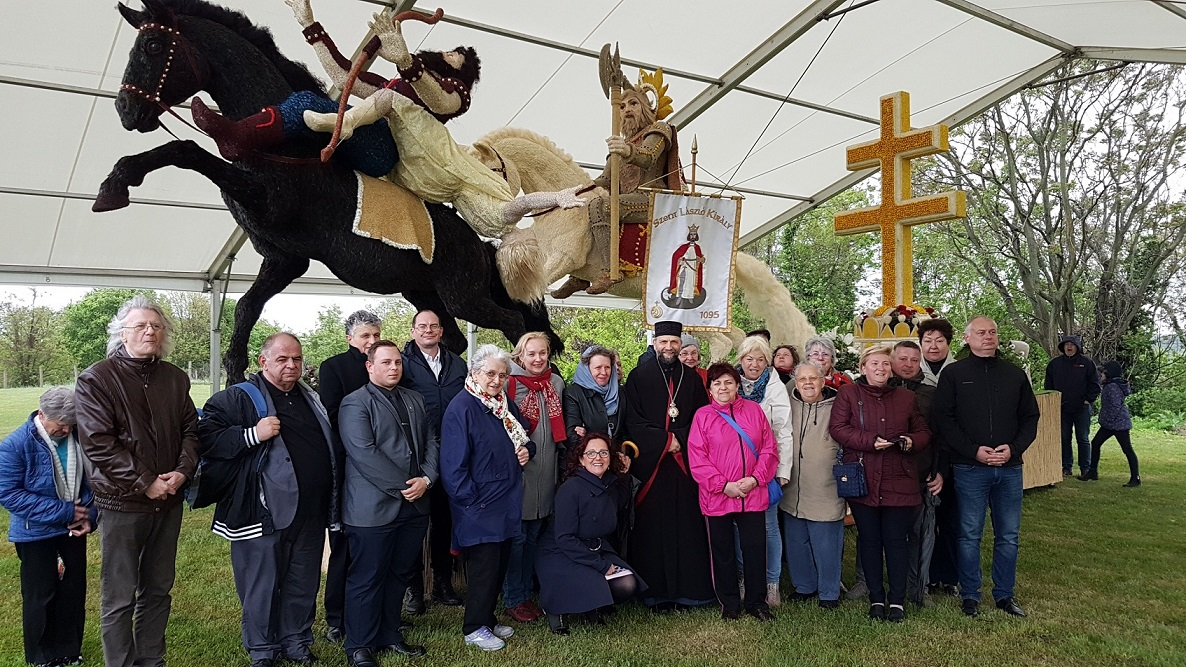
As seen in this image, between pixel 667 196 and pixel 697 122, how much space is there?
3.20 metres

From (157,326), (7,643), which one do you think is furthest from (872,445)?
(7,643)

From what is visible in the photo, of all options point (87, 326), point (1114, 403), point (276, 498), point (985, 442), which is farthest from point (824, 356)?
point (87, 326)

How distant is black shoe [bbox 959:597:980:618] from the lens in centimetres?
384

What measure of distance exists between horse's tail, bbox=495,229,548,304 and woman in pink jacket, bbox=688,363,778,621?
1394 millimetres

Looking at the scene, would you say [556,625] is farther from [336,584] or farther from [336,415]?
[336,415]

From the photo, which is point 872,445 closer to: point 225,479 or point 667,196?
point 667,196

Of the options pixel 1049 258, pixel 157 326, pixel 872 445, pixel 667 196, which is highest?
pixel 1049 258

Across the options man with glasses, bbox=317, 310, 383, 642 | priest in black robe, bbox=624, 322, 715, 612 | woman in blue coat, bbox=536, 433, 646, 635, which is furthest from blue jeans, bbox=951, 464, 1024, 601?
man with glasses, bbox=317, 310, 383, 642

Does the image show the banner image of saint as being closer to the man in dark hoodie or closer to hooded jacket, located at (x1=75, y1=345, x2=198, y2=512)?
hooded jacket, located at (x1=75, y1=345, x2=198, y2=512)

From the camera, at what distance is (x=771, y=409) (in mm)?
4031

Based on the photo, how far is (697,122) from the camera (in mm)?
8266


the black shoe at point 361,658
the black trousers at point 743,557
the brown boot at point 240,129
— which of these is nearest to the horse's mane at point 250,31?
the brown boot at point 240,129

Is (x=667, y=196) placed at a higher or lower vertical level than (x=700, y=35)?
lower

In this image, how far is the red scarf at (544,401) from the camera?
368cm
